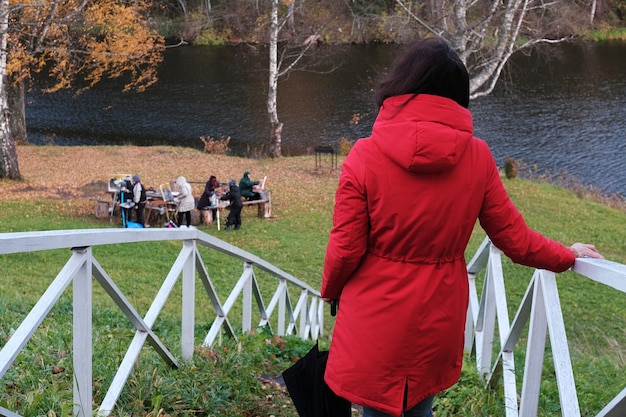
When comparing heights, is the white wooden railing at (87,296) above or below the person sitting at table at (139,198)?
above

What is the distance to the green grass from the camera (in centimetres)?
359

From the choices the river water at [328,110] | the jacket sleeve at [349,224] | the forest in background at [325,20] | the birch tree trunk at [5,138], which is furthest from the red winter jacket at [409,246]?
the river water at [328,110]

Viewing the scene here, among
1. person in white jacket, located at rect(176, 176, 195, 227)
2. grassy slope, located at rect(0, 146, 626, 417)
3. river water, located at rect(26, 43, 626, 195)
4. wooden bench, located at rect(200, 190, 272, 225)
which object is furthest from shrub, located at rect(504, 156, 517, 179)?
person in white jacket, located at rect(176, 176, 195, 227)

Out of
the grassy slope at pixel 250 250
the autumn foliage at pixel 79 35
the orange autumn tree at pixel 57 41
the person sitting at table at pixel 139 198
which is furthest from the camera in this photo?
the autumn foliage at pixel 79 35

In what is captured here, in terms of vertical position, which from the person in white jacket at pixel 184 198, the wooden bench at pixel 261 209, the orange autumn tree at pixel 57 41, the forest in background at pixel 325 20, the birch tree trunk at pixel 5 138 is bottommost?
the wooden bench at pixel 261 209

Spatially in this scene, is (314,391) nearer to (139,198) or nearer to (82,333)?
(82,333)

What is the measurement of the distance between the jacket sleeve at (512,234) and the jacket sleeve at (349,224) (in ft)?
1.55

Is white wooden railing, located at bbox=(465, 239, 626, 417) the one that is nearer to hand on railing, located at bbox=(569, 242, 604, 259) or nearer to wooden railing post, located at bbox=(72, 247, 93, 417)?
hand on railing, located at bbox=(569, 242, 604, 259)

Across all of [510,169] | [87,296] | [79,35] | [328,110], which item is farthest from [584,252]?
[328,110]

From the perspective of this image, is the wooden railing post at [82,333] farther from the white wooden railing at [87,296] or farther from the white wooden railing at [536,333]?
the white wooden railing at [536,333]

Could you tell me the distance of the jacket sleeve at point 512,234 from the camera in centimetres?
273

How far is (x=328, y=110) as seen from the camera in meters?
33.8

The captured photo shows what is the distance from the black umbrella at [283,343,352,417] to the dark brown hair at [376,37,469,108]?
115 cm

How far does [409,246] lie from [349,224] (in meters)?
0.23
